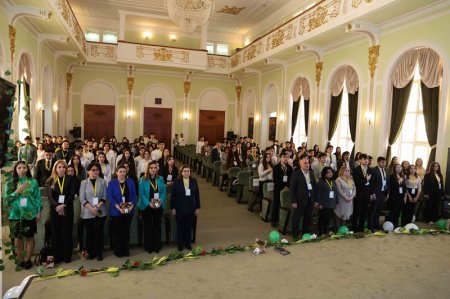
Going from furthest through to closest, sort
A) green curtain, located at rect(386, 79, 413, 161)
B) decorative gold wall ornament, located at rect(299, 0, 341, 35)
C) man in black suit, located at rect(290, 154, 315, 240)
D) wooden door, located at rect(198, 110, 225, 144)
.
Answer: wooden door, located at rect(198, 110, 225, 144) < decorative gold wall ornament, located at rect(299, 0, 341, 35) < green curtain, located at rect(386, 79, 413, 161) < man in black suit, located at rect(290, 154, 315, 240)

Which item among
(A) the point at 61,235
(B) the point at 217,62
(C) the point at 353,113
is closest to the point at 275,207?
(A) the point at 61,235

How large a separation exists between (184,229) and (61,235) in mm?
1830

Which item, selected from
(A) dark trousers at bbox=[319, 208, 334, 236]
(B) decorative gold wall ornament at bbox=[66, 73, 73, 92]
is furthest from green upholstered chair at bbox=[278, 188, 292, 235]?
(B) decorative gold wall ornament at bbox=[66, 73, 73, 92]

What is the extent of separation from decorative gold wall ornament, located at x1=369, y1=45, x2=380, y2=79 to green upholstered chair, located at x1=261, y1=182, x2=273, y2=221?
4.85 m

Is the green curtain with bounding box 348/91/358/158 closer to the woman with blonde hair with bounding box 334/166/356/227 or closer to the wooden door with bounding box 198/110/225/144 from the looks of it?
the woman with blonde hair with bounding box 334/166/356/227

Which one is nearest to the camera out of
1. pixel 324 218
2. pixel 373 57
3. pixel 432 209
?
pixel 324 218

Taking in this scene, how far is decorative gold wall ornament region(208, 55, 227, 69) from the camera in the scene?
17516 millimetres

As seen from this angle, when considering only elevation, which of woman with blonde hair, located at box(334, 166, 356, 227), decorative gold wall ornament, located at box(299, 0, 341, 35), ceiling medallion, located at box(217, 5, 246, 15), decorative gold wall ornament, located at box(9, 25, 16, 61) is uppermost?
ceiling medallion, located at box(217, 5, 246, 15)

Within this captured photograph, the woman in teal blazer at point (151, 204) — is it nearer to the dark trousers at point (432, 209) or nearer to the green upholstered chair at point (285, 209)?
the green upholstered chair at point (285, 209)

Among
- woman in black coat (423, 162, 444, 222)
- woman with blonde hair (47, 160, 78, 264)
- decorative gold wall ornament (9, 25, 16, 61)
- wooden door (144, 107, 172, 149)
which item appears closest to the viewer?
woman with blonde hair (47, 160, 78, 264)

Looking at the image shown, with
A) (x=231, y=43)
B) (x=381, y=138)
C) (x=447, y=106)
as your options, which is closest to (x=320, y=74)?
(x=381, y=138)

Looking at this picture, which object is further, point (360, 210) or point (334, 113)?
point (334, 113)

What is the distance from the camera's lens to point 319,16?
10.0 metres

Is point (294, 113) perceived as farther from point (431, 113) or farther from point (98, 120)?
point (98, 120)
